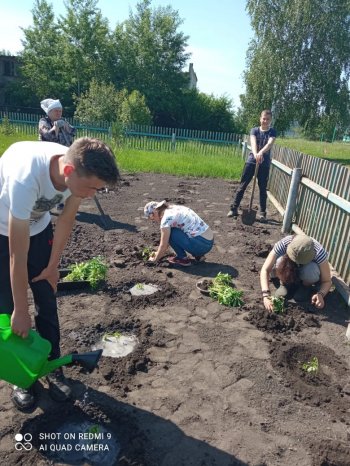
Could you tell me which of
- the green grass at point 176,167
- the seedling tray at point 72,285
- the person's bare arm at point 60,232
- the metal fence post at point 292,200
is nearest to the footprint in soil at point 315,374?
the person's bare arm at point 60,232

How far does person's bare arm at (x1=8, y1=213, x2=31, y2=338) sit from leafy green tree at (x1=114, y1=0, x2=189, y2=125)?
111 feet

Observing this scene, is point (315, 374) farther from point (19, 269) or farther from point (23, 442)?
point (19, 269)

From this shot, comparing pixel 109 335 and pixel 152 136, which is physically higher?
pixel 152 136

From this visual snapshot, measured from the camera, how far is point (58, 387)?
8.69ft

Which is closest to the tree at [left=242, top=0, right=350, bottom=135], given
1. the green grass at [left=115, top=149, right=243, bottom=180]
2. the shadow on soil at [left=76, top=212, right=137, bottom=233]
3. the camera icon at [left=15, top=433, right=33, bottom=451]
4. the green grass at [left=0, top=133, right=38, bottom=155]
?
the green grass at [left=115, top=149, right=243, bottom=180]

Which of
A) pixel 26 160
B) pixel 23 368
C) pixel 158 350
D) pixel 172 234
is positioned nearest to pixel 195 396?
pixel 158 350

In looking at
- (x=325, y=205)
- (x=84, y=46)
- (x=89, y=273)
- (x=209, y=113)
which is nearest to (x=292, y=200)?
(x=325, y=205)

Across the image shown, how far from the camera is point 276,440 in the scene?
8.13ft

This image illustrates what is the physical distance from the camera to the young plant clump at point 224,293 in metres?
4.18

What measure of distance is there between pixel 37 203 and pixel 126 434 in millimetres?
1530

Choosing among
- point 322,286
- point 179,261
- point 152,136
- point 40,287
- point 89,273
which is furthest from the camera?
point 152,136

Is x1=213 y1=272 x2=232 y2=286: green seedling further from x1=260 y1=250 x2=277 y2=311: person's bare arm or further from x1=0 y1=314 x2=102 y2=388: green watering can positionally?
x1=0 y1=314 x2=102 y2=388: green watering can

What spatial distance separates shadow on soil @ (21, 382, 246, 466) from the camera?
2270 millimetres

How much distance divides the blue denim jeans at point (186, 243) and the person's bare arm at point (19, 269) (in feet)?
9.63
